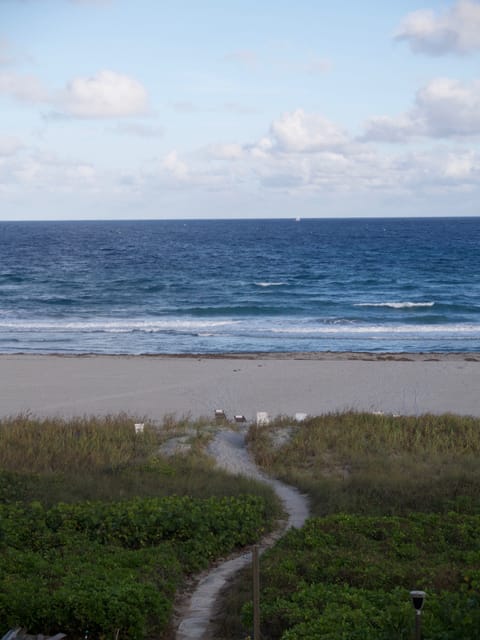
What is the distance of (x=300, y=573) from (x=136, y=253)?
270 ft

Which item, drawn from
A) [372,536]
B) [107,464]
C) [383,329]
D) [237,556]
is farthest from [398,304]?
[237,556]

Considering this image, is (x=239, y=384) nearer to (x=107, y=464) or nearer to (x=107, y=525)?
(x=107, y=464)

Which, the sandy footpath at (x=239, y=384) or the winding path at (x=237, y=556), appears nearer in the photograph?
the winding path at (x=237, y=556)

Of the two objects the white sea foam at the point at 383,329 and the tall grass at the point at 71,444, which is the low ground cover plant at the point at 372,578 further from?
the white sea foam at the point at 383,329

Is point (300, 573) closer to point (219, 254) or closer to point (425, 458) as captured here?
point (425, 458)

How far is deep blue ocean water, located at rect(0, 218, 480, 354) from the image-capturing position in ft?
119

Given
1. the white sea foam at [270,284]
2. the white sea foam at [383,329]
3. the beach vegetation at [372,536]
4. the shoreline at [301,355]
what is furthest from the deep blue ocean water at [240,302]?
the beach vegetation at [372,536]

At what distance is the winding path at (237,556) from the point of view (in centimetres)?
855

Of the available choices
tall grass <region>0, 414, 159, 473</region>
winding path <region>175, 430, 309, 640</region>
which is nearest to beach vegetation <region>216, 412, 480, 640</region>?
winding path <region>175, 430, 309, 640</region>

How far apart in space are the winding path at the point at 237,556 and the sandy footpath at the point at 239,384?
15.0 feet

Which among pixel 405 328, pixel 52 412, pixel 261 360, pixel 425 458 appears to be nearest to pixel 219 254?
pixel 405 328

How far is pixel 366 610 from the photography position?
7.82m

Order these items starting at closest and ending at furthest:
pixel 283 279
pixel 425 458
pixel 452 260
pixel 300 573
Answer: pixel 300 573
pixel 425 458
pixel 283 279
pixel 452 260

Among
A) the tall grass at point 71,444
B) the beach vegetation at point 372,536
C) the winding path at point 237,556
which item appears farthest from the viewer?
the tall grass at point 71,444
